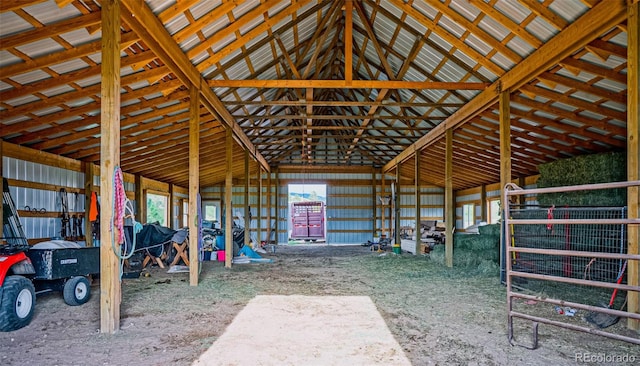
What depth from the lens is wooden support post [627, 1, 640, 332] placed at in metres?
4.36

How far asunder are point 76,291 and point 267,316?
2798 millimetres

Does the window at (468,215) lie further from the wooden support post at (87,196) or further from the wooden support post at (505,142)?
the wooden support post at (87,196)

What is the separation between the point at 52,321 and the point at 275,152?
48.3 ft

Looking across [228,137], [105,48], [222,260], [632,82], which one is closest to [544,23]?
[632,82]

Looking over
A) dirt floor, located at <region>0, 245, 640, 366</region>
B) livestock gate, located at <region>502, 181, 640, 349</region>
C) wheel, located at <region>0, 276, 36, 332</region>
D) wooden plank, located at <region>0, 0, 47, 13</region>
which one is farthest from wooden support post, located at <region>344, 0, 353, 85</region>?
wheel, located at <region>0, 276, 36, 332</region>

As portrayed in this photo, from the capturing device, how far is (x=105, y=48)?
14.5 ft

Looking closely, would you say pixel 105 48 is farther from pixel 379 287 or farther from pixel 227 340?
pixel 379 287

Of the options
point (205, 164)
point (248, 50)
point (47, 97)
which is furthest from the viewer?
point (205, 164)

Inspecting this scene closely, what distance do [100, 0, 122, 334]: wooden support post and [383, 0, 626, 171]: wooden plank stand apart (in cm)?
575

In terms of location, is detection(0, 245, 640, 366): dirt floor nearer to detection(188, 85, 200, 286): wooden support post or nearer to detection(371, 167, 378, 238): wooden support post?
detection(188, 85, 200, 286): wooden support post

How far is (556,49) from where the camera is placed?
5.95 meters

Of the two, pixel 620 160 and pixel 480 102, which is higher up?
pixel 480 102

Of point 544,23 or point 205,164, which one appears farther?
point 205,164

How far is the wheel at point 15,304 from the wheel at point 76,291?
80 centimetres
